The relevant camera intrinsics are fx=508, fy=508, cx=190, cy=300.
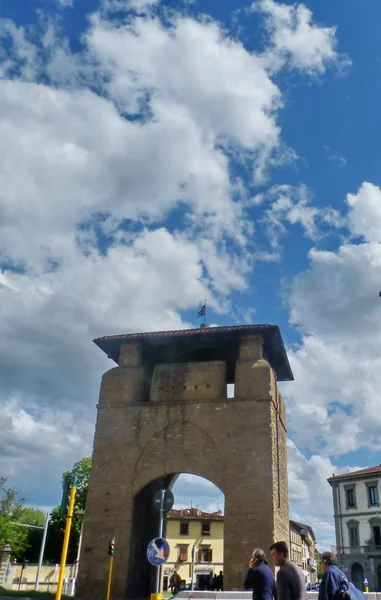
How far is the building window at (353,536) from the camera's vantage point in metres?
39.8

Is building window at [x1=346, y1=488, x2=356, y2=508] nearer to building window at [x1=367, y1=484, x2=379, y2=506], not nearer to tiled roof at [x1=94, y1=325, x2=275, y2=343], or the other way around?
building window at [x1=367, y1=484, x2=379, y2=506]

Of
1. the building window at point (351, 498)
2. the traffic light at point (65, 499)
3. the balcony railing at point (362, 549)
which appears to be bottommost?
the traffic light at point (65, 499)

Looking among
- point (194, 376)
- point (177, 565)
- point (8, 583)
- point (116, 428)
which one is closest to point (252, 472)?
point (194, 376)

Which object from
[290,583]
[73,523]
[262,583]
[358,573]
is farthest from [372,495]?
[290,583]

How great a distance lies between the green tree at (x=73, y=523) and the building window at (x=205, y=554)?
991cm

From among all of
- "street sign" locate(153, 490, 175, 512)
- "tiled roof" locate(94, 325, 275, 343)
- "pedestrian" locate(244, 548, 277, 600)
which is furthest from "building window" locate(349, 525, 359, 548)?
"pedestrian" locate(244, 548, 277, 600)

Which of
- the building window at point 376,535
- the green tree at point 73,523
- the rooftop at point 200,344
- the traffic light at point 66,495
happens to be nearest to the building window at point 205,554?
the green tree at point 73,523

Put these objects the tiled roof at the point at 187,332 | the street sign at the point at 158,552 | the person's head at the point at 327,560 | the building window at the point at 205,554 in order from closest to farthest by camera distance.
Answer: the person's head at the point at 327,560, the street sign at the point at 158,552, the tiled roof at the point at 187,332, the building window at the point at 205,554

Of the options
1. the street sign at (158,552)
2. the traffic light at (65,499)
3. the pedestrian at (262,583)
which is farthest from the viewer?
the traffic light at (65,499)

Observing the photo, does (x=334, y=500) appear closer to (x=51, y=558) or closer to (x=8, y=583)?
(x=51, y=558)

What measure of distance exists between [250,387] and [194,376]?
1969 mm

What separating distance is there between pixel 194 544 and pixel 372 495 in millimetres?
14831

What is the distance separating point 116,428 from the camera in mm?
17156

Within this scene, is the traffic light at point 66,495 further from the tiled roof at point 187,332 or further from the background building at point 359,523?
the background building at point 359,523
